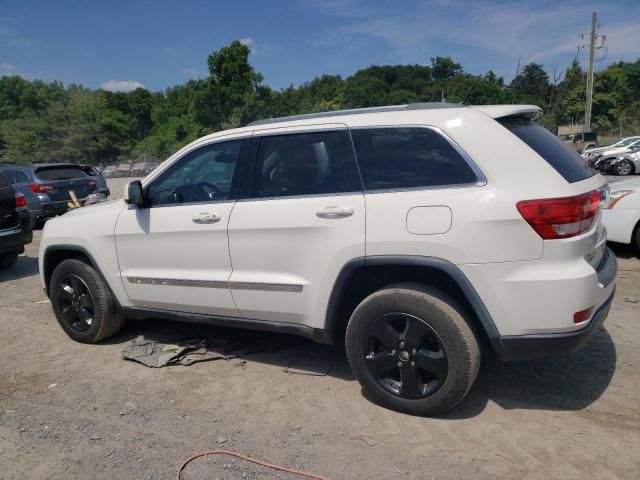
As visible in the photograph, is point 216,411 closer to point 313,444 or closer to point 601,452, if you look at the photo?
point 313,444

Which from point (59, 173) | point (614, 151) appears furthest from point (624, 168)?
point (59, 173)

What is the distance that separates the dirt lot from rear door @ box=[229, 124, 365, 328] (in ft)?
2.02

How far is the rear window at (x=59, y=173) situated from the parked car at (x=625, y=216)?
1134 cm

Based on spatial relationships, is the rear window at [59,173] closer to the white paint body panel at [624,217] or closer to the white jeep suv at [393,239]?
the white jeep suv at [393,239]

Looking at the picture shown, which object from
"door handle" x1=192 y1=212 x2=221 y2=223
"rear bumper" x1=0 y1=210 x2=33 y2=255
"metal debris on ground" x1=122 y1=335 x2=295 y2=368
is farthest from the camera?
"rear bumper" x1=0 y1=210 x2=33 y2=255

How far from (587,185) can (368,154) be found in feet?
4.23

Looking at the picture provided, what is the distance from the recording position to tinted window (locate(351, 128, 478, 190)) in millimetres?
2881

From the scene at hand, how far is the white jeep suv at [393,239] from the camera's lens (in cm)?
270

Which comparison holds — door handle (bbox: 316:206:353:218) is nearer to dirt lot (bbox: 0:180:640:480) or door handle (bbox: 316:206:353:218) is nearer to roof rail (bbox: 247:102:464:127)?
roof rail (bbox: 247:102:464:127)

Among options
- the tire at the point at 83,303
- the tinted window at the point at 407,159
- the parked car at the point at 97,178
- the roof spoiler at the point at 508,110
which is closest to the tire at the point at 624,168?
the parked car at the point at 97,178

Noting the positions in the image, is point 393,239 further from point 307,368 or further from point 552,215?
point 307,368

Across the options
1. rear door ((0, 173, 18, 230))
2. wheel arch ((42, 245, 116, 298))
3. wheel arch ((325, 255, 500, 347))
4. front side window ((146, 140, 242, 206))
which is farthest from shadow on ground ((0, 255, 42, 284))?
wheel arch ((325, 255, 500, 347))

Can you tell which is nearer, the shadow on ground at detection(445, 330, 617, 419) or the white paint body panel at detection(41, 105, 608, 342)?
the white paint body panel at detection(41, 105, 608, 342)

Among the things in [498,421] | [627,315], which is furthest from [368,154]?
[627,315]
